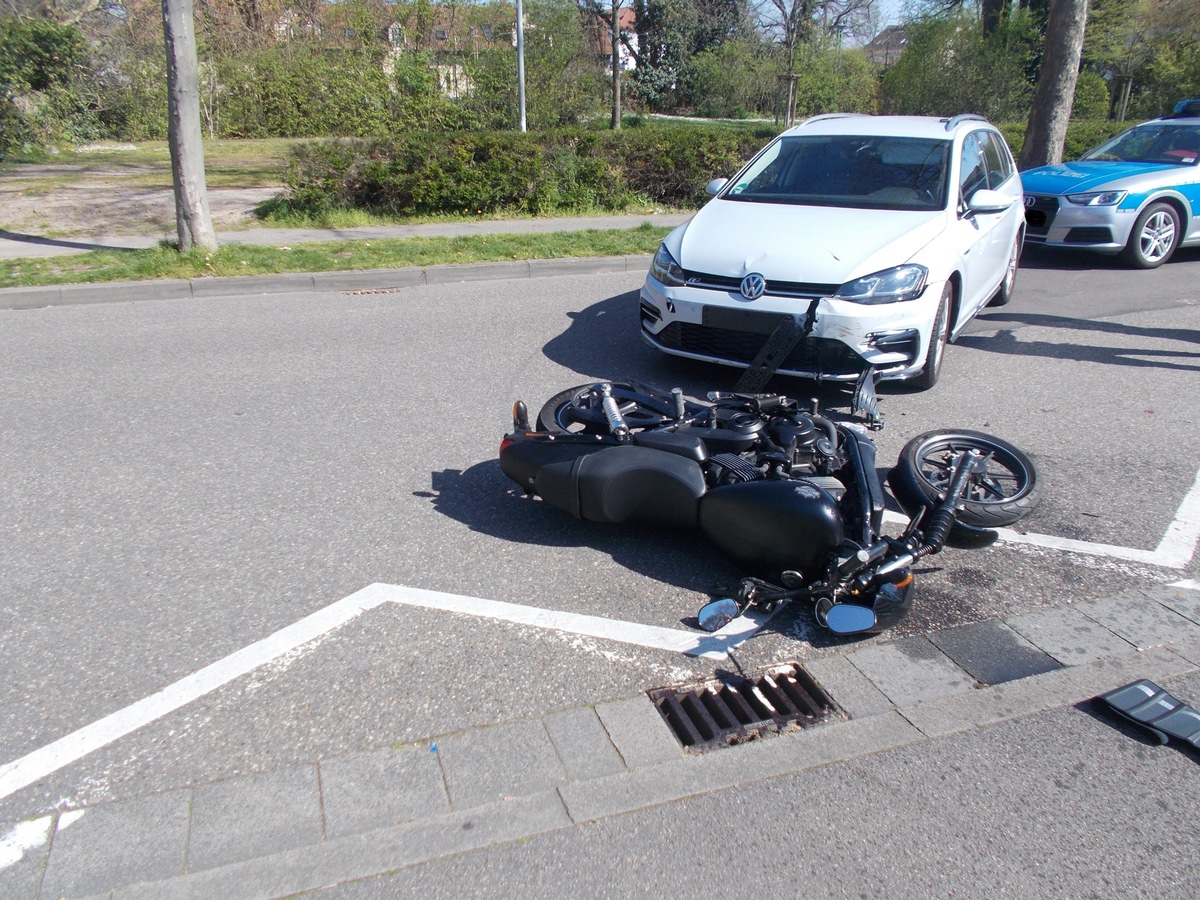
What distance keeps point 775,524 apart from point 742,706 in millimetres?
756

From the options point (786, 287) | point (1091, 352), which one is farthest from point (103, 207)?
point (1091, 352)

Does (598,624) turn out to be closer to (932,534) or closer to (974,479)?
(932,534)

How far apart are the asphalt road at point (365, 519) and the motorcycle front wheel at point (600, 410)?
18.3 inches

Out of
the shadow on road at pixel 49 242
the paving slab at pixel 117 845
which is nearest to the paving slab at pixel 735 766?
the paving slab at pixel 117 845

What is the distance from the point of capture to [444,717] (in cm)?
320

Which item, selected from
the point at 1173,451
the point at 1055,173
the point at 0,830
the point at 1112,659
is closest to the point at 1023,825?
the point at 1112,659

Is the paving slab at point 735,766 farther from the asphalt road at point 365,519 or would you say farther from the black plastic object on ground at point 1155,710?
the black plastic object on ground at point 1155,710

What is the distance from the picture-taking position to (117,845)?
266 cm

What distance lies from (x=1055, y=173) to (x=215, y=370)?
9.73 meters

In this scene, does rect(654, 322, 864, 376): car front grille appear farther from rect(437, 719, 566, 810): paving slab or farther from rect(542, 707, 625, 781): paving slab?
rect(437, 719, 566, 810): paving slab

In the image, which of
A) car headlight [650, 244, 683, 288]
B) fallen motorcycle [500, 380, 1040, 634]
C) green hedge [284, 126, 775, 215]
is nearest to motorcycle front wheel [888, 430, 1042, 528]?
fallen motorcycle [500, 380, 1040, 634]

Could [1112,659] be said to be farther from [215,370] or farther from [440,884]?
[215,370]

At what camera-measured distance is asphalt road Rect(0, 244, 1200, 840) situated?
3.30 m

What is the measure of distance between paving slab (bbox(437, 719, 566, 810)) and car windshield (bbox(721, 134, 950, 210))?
4.95 metres
